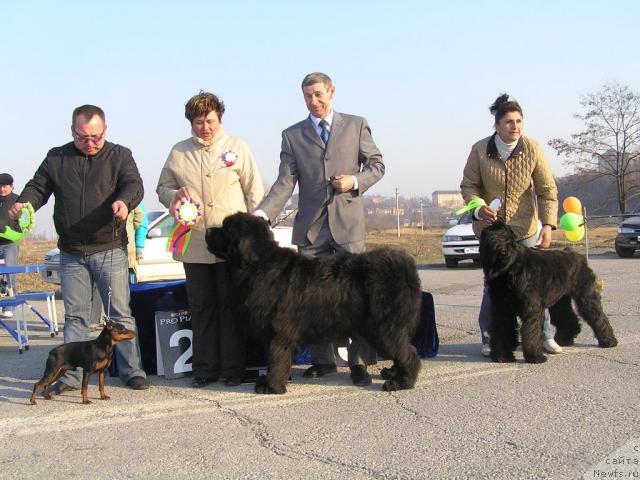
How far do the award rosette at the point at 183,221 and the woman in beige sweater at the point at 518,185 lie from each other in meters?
2.52

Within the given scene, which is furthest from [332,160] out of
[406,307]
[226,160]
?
[406,307]

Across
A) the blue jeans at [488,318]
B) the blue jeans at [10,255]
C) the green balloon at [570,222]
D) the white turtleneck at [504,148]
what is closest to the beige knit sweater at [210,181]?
the white turtleneck at [504,148]

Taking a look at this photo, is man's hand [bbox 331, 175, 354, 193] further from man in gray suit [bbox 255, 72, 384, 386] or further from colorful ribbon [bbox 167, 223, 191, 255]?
colorful ribbon [bbox 167, 223, 191, 255]

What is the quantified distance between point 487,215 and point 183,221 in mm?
2632

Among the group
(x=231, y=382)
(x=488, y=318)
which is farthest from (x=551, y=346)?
(x=231, y=382)

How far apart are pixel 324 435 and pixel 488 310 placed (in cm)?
264

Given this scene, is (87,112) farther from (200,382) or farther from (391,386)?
(391,386)

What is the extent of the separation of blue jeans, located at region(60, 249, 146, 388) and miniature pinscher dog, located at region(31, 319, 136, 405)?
1.13 ft

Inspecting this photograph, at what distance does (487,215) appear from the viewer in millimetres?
5625

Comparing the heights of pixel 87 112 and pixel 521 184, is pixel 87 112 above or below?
above

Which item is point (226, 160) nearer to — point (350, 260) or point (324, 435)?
point (350, 260)

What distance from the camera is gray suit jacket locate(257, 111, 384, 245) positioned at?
5203 millimetres

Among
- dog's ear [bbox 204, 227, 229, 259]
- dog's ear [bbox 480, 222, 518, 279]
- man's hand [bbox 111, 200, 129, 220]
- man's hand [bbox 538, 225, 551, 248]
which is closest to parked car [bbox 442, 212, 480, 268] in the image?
man's hand [bbox 538, 225, 551, 248]

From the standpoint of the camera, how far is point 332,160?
520cm
